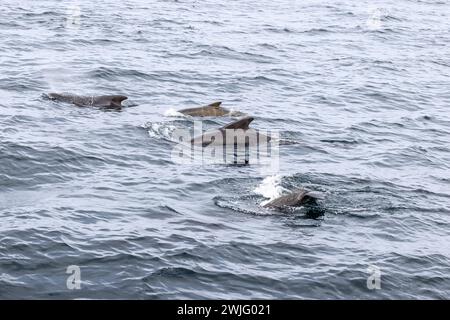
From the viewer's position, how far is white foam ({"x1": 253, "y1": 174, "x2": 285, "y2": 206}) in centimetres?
1850

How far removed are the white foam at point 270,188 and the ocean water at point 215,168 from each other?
4 centimetres

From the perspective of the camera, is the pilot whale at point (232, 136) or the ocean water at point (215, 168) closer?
the ocean water at point (215, 168)

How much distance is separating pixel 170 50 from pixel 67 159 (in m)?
15.0

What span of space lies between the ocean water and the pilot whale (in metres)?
0.92

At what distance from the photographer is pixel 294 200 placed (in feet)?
58.4

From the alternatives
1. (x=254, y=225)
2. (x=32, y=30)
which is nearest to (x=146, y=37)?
(x=32, y=30)

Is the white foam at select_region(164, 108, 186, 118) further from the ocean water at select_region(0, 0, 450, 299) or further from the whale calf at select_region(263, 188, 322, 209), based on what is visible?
the whale calf at select_region(263, 188, 322, 209)

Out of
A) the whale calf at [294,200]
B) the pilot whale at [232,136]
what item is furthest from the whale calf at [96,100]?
the whale calf at [294,200]

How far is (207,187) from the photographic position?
19.1 metres

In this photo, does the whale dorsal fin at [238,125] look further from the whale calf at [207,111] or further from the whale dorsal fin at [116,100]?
the whale dorsal fin at [116,100]

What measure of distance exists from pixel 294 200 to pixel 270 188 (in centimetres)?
116

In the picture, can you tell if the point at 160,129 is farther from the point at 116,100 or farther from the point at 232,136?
the point at 116,100

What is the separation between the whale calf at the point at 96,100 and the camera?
82.0 ft
